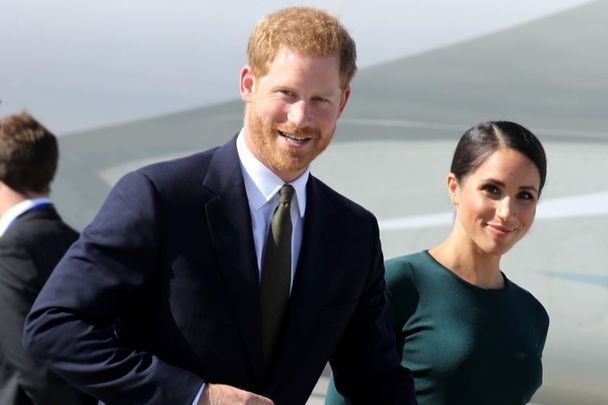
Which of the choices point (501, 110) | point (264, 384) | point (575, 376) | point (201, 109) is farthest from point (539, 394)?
point (264, 384)

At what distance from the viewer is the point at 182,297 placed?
66.9 inches

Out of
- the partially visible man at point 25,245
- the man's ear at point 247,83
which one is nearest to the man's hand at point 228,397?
the man's ear at point 247,83

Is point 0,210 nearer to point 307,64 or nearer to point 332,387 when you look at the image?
point 332,387

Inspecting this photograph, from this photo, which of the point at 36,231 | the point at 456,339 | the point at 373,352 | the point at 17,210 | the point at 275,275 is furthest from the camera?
the point at 17,210

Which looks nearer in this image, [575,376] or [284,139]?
[284,139]

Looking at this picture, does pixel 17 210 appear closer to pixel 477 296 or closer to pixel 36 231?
pixel 36 231

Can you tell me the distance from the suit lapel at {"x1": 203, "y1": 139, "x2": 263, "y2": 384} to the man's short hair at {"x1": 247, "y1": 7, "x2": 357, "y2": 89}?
0.16 metres

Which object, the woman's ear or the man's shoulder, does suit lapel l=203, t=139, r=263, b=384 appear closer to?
the woman's ear

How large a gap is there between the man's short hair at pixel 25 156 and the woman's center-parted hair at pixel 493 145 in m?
1.17

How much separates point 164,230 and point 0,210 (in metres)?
1.61

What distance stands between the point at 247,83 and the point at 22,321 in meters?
1.26

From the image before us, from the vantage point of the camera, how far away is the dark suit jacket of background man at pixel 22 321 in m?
2.85

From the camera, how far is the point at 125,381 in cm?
166

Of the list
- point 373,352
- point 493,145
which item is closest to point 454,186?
point 493,145
